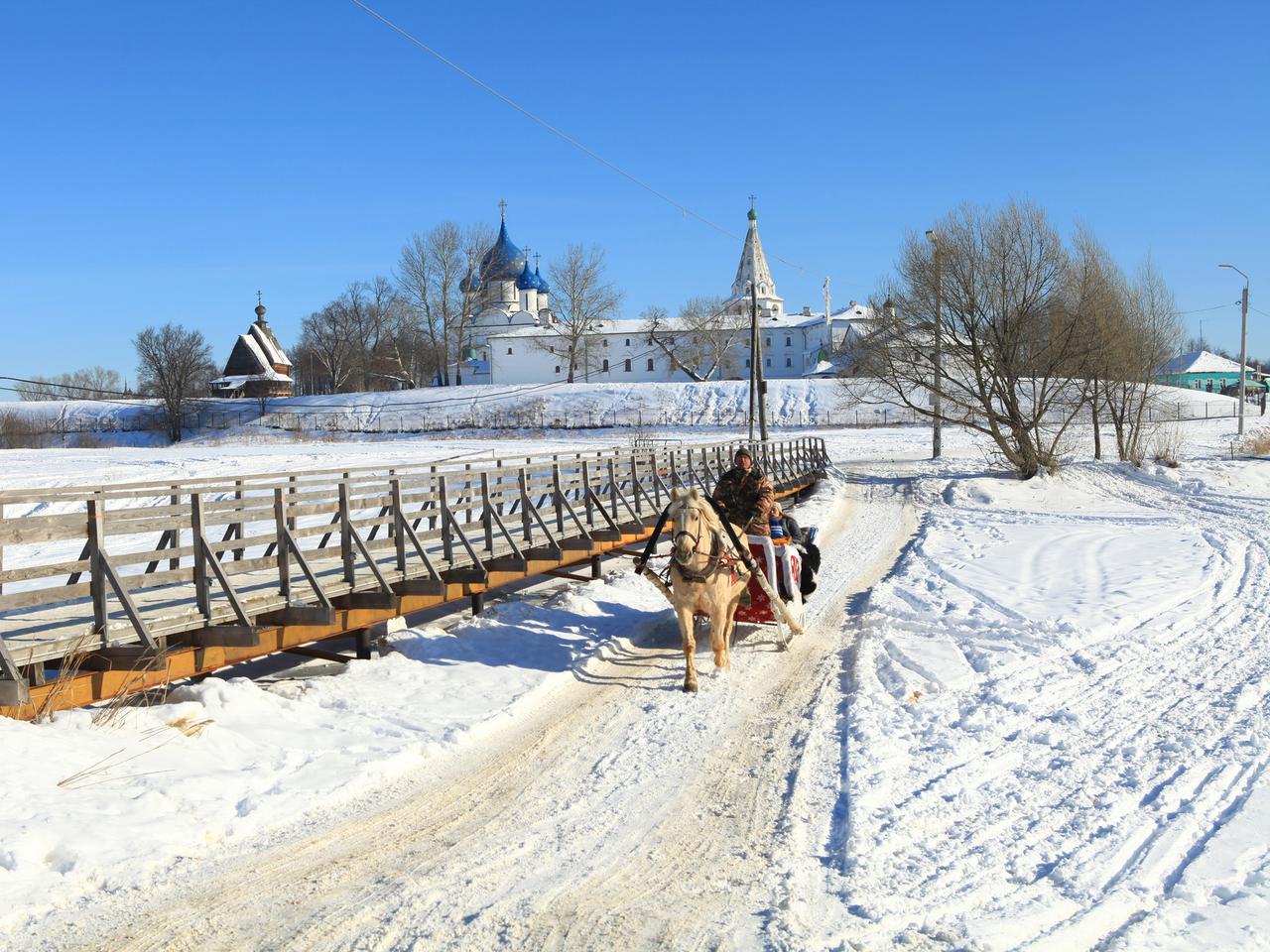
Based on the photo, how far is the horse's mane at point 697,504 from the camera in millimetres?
9469

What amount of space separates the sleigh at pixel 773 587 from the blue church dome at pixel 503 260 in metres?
98.7

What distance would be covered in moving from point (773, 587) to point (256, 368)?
106 meters

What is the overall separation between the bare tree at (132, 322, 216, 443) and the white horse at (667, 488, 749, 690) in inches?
3221

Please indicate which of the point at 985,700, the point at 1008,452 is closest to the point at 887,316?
the point at 1008,452

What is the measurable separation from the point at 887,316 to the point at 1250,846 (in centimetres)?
2913

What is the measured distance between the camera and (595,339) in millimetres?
104812

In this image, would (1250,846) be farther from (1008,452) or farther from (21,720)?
(1008,452)

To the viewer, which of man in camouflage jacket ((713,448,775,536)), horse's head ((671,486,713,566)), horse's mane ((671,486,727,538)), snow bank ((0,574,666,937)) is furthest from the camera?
man in camouflage jacket ((713,448,775,536))

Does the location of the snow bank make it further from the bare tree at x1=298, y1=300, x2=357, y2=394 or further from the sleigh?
the bare tree at x1=298, y1=300, x2=357, y2=394

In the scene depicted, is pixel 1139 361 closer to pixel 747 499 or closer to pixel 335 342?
pixel 747 499

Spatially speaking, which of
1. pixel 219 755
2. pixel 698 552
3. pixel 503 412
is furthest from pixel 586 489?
pixel 503 412

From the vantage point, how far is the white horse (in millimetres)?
9352

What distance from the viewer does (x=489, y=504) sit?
1328 centimetres

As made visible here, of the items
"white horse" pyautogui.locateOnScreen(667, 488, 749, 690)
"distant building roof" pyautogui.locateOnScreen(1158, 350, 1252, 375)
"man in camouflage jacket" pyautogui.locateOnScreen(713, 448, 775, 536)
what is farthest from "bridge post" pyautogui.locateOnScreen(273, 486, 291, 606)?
"distant building roof" pyautogui.locateOnScreen(1158, 350, 1252, 375)
